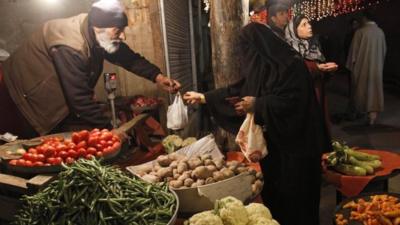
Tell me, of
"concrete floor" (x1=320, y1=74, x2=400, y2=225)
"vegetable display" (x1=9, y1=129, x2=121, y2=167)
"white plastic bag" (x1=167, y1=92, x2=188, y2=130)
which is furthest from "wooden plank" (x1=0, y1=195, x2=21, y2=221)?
"concrete floor" (x1=320, y1=74, x2=400, y2=225)

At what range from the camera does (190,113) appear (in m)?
8.64

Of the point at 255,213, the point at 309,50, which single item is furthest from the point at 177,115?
the point at 309,50

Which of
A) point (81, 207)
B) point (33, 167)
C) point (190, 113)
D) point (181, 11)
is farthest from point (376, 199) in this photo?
point (181, 11)

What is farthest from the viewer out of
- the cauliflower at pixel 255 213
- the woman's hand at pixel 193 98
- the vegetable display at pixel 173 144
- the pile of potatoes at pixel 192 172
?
the vegetable display at pixel 173 144

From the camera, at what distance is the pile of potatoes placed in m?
3.00

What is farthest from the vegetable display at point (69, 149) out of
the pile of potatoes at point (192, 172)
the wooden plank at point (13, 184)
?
the pile of potatoes at point (192, 172)

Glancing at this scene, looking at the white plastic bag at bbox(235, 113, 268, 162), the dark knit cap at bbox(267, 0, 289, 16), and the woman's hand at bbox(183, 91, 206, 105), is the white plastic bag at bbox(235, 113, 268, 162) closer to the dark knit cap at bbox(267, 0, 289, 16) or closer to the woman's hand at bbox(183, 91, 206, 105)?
the woman's hand at bbox(183, 91, 206, 105)

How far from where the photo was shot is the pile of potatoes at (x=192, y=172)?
300 centimetres

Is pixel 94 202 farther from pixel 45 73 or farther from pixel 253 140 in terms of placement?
pixel 45 73

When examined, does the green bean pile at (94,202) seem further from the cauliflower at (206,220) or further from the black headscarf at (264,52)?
the black headscarf at (264,52)

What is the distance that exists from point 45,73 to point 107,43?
3.37 feet

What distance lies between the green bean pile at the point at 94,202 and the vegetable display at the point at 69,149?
39.4 inches

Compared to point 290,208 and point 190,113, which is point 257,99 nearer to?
point 290,208

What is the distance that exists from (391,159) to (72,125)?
474 cm
